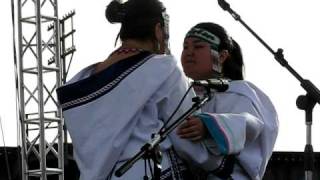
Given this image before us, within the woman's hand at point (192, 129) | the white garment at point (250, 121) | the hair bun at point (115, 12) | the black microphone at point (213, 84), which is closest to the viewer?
the black microphone at point (213, 84)

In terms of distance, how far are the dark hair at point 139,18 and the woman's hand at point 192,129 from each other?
1.17 feet

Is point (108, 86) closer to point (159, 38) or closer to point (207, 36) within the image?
point (159, 38)

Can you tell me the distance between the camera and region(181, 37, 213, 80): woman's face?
3.77 meters

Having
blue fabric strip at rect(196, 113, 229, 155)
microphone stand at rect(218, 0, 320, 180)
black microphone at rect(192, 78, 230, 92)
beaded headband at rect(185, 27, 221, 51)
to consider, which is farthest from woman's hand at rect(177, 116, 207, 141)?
microphone stand at rect(218, 0, 320, 180)

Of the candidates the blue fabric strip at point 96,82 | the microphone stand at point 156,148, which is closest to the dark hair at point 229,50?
the blue fabric strip at point 96,82

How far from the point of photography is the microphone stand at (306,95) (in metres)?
4.39

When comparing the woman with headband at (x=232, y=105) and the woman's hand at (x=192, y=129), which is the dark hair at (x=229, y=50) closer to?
the woman with headband at (x=232, y=105)

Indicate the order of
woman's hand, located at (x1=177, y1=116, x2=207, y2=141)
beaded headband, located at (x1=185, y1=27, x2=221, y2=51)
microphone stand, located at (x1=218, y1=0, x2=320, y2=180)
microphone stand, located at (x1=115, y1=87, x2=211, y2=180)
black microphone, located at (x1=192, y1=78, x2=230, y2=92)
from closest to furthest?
microphone stand, located at (x1=115, y1=87, x2=211, y2=180), black microphone, located at (x1=192, y1=78, x2=230, y2=92), woman's hand, located at (x1=177, y1=116, x2=207, y2=141), beaded headband, located at (x1=185, y1=27, x2=221, y2=51), microphone stand, located at (x1=218, y1=0, x2=320, y2=180)

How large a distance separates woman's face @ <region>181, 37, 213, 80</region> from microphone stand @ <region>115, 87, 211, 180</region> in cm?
45

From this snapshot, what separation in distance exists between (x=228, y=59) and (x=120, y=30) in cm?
59

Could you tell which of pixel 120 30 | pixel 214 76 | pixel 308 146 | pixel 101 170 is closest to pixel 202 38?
pixel 214 76

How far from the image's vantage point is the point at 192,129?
345cm

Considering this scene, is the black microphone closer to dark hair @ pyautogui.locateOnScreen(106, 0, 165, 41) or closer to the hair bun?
A: dark hair @ pyautogui.locateOnScreen(106, 0, 165, 41)

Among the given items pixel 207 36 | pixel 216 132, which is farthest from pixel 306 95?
pixel 216 132
